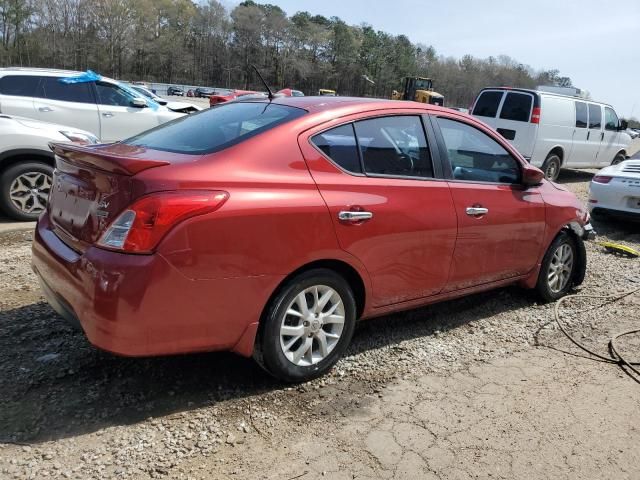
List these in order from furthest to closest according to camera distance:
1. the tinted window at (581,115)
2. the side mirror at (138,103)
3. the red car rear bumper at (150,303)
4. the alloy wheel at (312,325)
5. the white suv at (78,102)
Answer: the tinted window at (581,115)
the side mirror at (138,103)
the white suv at (78,102)
the alloy wheel at (312,325)
the red car rear bumper at (150,303)

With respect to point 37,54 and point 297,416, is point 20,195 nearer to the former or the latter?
point 297,416

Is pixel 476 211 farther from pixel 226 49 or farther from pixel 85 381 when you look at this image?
pixel 226 49

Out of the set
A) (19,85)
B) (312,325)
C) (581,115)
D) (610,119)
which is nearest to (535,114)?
(581,115)

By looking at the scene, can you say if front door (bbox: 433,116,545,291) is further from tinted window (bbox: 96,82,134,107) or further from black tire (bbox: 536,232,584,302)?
tinted window (bbox: 96,82,134,107)

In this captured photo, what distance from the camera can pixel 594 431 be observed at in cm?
296

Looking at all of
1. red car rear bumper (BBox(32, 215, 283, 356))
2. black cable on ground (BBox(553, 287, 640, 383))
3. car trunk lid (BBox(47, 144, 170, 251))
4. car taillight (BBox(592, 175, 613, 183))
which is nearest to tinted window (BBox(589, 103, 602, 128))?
car taillight (BBox(592, 175, 613, 183))

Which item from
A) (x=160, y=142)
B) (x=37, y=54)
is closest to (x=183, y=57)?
(x=37, y=54)

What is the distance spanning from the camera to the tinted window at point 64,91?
803 cm

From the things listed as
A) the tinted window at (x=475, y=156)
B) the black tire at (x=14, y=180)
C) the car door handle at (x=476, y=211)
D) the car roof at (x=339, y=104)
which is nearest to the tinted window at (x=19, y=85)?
the black tire at (x=14, y=180)

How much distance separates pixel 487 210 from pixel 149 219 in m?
2.47

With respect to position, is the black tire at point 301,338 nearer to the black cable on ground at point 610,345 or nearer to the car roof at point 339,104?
the car roof at point 339,104

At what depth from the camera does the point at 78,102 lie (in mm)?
8305

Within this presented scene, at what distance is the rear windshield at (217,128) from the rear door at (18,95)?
5339 millimetres

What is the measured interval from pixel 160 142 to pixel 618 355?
3478 millimetres
